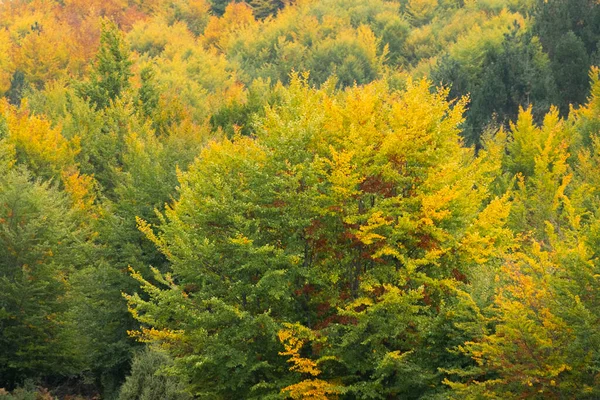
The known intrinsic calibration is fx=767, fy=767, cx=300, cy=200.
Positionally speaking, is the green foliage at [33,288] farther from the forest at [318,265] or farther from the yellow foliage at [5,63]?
the yellow foliage at [5,63]

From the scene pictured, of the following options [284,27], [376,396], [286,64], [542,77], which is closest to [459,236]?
[376,396]

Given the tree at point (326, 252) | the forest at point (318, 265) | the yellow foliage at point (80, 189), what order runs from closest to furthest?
the forest at point (318, 265) < the tree at point (326, 252) < the yellow foliage at point (80, 189)

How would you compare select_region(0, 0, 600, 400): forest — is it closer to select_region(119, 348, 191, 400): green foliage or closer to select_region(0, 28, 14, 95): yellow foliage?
select_region(119, 348, 191, 400): green foliage

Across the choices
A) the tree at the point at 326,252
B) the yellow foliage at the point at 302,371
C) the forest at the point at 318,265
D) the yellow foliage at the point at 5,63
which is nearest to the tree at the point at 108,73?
the forest at the point at 318,265

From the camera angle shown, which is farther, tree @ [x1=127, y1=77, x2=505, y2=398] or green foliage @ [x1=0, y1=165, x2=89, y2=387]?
green foliage @ [x1=0, y1=165, x2=89, y2=387]

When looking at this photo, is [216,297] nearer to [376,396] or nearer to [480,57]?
[376,396]

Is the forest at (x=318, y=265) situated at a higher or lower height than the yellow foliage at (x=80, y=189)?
lower

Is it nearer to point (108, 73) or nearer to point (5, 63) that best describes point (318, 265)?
point (108, 73)

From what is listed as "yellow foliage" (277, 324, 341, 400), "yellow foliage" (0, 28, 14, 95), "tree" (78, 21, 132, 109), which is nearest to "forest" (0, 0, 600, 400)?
"yellow foliage" (277, 324, 341, 400)

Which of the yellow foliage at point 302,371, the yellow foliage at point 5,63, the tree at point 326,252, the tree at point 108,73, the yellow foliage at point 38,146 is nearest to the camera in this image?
the yellow foliage at point 302,371

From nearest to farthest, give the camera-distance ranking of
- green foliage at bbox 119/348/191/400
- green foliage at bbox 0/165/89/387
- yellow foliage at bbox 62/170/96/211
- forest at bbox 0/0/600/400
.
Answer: forest at bbox 0/0/600/400, green foliage at bbox 119/348/191/400, green foliage at bbox 0/165/89/387, yellow foliage at bbox 62/170/96/211

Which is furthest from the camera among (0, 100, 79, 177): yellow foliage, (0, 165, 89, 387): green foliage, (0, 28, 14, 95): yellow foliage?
(0, 28, 14, 95): yellow foliage

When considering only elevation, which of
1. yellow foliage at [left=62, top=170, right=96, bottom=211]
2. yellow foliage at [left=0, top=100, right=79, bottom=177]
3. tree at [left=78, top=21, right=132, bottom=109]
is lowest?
yellow foliage at [left=62, top=170, right=96, bottom=211]

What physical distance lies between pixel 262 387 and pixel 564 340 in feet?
24.5
